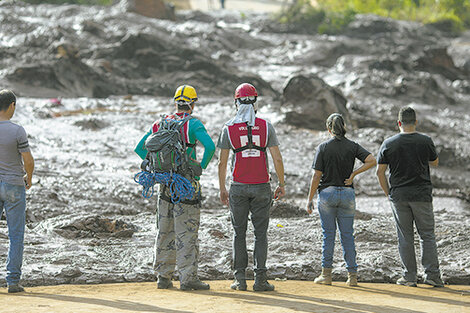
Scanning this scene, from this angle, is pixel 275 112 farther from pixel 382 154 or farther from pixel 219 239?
pixel 382 154

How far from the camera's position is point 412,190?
20.7ft

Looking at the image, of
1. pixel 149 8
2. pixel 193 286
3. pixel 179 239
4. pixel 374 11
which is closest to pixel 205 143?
pixel 179 239

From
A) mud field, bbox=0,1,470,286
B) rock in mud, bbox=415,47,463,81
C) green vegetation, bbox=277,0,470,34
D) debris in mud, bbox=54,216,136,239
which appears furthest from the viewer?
green vegetation, bbox=277,0,470,34

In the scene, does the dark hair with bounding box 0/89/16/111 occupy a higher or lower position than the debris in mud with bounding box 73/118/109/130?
lower

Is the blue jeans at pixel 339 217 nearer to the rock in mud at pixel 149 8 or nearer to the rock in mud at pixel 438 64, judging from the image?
the rock in mud at pixel 438 64

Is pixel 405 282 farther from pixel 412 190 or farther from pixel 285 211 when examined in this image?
pixel 285 211

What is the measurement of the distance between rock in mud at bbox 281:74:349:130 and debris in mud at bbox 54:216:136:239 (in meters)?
9.77

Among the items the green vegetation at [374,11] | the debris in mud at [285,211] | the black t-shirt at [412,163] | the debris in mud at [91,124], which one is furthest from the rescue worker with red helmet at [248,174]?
the green vegetation at [374,11]

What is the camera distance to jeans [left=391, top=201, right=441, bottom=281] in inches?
249

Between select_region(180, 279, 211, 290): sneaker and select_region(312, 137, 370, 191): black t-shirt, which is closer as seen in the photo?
select_region(180, 279, 211, 290): sneaker

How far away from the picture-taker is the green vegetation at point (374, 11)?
39.9 meters

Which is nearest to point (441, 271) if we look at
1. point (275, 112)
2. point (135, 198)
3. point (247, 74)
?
point (135, 198)

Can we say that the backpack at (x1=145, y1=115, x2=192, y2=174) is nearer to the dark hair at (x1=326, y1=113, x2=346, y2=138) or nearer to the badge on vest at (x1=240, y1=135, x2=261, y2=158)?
the badge on vest at (x1=240, y1=135, x2=261, y2=158)

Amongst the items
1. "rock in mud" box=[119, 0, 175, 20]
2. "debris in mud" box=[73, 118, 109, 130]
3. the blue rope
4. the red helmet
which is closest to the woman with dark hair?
the red helmet
